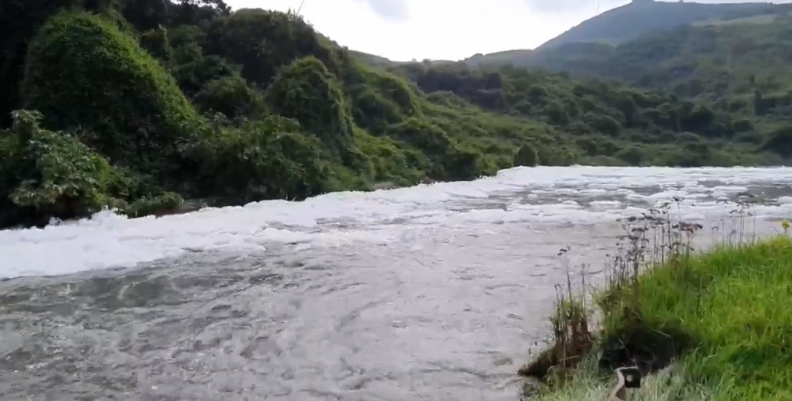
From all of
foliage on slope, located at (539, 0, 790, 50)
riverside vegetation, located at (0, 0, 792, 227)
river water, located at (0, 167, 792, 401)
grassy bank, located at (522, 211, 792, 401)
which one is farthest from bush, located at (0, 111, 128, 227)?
foliage on slope, located at (539, 0, 790, 50)

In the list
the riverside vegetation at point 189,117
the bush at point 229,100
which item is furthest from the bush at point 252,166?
the bush at point 229,100

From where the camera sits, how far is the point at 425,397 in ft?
16.3

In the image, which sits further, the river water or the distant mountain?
the distant mountain

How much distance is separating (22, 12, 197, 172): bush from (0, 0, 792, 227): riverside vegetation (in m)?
0.04

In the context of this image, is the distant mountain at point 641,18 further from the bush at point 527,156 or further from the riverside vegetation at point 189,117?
the riverside vegetation at point 189,117

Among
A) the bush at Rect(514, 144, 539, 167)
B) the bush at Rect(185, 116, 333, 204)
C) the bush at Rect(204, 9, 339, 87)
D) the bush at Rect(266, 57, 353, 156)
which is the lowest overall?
the bush at Rect(514, 144, 539, 167)

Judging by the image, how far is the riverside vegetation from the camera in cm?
1502

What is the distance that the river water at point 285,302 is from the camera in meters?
5.34

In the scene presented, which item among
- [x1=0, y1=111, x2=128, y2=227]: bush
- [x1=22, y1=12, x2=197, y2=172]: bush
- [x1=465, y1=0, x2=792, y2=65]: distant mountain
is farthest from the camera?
[x1=465, y1=0, x2=792, y2=65]: distant mountain

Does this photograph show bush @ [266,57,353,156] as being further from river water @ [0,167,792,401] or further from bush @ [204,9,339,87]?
river water @ [0,167,792,401]

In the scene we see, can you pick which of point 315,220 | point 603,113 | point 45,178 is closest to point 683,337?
point 315,220

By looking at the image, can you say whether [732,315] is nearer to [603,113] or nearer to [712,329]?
[712,329]

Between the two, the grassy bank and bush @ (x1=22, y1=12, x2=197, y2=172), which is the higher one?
bush @ (x1=22, y1=12, x2=197, y2=172)

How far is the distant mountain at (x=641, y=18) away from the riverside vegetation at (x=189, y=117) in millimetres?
105907
